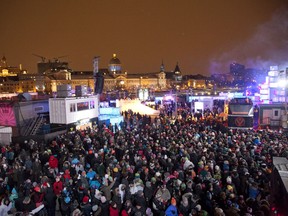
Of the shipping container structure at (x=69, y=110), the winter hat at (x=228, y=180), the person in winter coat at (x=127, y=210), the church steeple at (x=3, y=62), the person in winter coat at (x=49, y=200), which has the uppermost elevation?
the church steeple at (x=3, y=62)

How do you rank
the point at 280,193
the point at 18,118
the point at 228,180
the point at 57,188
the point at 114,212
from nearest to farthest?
the point at 280,193 → the point at 114,212 → the point at 228,180 → the point at 57,188 → the point at 18,118

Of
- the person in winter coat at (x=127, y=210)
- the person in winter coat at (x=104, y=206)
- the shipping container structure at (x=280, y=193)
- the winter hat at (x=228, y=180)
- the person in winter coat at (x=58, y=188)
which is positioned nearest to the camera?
the shipping container structure at (x=280, y=193)

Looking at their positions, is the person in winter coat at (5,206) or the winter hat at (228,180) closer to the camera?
the person in winter coat at (5,206)

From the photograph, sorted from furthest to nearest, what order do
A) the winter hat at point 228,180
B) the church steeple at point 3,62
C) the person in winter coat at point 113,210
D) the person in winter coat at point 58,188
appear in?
1. the church steeple at point 3,62
2. the person in winter coat at point 58,188
3. the winter hat at point 228,180
4. the person in winter coat at point 113,210

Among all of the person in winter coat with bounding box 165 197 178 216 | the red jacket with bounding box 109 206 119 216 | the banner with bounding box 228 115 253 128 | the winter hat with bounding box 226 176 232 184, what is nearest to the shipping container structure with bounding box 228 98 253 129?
the banner with bounding box 228 115 253 128

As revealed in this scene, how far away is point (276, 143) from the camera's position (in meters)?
13.6

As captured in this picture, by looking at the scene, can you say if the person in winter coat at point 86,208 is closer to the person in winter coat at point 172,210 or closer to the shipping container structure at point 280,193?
the person in winter coat at point 172,210

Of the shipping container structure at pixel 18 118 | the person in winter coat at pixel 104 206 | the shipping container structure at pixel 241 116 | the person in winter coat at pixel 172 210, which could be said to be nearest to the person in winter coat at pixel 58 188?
the person in winter coat at pixel 104 206

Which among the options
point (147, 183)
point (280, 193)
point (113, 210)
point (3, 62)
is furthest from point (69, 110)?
point (3, 62)

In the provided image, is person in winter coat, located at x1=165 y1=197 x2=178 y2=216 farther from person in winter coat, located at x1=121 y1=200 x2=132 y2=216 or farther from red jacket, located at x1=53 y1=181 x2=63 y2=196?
red jacket, located at x1=53 y1=181 x2=63 y2=196

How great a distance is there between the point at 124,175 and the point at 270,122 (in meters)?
19.3

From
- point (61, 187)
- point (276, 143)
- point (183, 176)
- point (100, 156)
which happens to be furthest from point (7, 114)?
point (276, 143)

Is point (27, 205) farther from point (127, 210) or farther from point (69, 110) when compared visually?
point (69, 110)

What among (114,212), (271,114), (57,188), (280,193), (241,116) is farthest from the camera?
(271,114)
